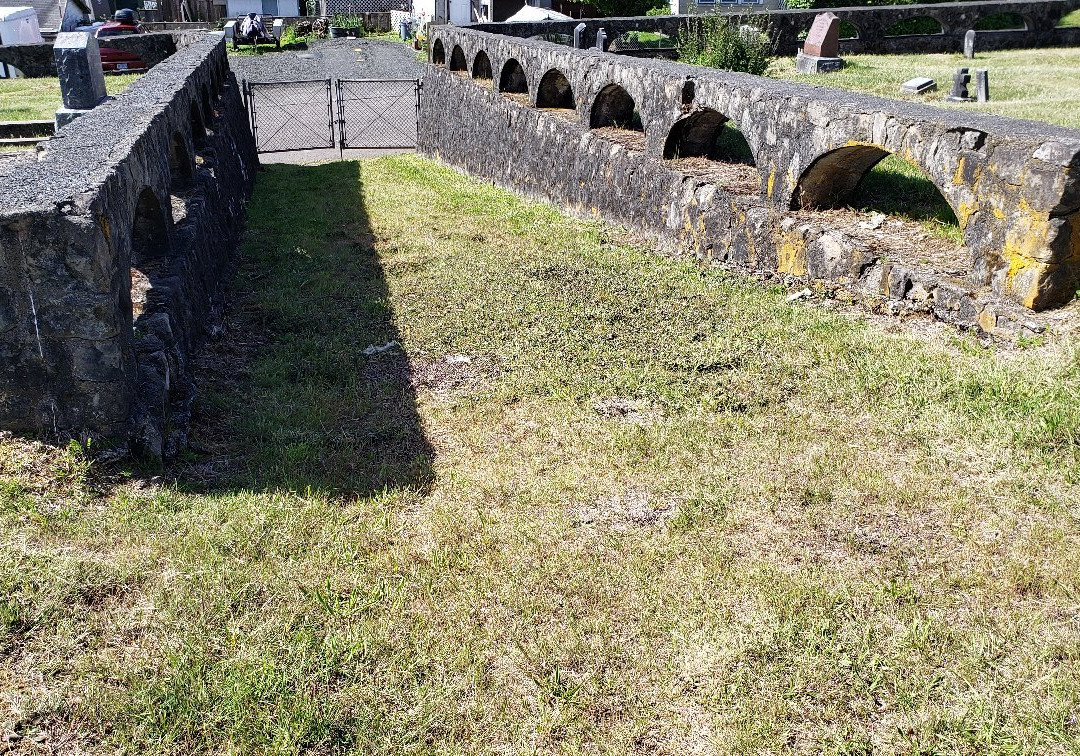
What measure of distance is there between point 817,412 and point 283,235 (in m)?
7.71

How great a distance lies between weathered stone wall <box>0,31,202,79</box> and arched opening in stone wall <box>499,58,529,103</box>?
593 inches

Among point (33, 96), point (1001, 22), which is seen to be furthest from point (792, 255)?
point (1001, 22)

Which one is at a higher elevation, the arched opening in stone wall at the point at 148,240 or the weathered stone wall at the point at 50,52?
the weathered stone wall at the point at 50,52

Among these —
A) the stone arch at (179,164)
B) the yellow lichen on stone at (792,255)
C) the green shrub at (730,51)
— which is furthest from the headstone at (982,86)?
the stone arch at (179,164)

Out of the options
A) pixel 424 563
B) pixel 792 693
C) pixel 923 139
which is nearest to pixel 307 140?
pixel 923 139

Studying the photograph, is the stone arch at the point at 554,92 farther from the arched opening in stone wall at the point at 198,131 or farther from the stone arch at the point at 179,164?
the stone arch at the point at 179,164

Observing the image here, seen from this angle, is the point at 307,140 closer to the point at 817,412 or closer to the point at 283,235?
the point at 283,235

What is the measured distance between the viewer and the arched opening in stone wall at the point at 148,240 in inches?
251

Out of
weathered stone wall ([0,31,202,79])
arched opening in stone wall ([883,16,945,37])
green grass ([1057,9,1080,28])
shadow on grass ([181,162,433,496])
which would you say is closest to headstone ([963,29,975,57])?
arched opening in stone wall ([883,16,945,37])

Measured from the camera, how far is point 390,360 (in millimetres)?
6582

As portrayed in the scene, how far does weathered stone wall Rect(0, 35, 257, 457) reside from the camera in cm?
415

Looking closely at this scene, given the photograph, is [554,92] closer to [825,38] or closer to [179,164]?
[179,164]

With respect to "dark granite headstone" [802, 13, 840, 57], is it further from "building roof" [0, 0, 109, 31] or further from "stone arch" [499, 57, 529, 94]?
"building roof" [0, 0, 109, 31]

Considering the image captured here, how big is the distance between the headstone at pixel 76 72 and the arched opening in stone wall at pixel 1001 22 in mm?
23945
